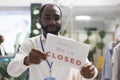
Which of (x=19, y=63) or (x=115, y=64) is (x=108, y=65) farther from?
(x=19, y=63)

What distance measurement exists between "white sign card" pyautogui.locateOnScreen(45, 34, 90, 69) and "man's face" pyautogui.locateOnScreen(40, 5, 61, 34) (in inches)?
5.1

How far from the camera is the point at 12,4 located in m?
5.89

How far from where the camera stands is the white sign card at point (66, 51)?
1363mm

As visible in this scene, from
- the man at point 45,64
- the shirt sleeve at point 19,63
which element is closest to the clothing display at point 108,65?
the man at point 45,64

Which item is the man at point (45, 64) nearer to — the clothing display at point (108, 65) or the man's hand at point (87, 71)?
the man's hand at point (87, 71)

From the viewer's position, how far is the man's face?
4.88 ft

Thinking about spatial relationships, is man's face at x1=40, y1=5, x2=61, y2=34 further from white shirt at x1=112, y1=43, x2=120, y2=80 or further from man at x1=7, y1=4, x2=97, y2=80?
white shirt at x1=112, y1=43, x2=120, y2=80

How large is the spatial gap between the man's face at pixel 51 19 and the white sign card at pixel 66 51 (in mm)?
130

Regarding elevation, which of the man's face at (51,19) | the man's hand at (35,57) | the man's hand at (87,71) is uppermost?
the man's face at (51,19)

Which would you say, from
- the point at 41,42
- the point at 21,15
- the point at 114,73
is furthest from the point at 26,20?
the point at 41,42

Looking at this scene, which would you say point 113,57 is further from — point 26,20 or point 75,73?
point 26,20

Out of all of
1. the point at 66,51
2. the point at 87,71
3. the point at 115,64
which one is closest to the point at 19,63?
the point at 66,51

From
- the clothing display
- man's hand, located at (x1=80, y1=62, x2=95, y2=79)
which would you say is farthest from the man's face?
the clothing display

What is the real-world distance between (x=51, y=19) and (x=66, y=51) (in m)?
0.24
